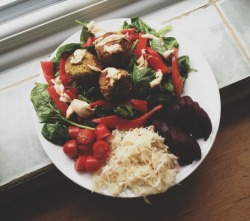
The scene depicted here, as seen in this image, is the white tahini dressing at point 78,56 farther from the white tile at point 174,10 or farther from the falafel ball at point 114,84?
the white tile at point 174,10

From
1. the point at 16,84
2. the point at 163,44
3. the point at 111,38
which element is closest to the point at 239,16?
the point at 163,44

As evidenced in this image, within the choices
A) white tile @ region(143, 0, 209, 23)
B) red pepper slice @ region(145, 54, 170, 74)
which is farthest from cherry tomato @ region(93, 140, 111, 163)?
white tile @ region(143, 0, 209, 23)

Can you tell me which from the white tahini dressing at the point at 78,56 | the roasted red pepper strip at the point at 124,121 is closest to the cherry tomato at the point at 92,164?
the roasted red pepper strip at the point at 124,121

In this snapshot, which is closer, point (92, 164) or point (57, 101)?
point (92, 164)

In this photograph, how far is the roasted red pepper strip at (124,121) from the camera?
48.7 inches

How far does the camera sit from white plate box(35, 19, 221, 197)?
1174mm

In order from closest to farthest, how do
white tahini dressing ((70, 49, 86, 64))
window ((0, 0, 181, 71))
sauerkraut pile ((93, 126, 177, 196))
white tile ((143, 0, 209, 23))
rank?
sauerkraut pile ((93, 126, 177, 196)) → white tahini dressing ((70, 49, 86, 64)) → window ((0, 0, 181, 71)) → white tile ((143, 0, 209, 23))

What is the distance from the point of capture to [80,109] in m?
1.23

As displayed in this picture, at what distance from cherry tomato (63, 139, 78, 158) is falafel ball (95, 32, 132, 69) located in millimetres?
298

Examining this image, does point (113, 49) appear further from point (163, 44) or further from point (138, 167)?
point (138, 167)

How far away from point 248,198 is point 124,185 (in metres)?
0.64

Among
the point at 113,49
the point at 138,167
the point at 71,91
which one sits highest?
the point at 113,49

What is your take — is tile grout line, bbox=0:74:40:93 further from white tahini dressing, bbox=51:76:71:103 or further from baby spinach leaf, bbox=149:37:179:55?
baby spinach leaf, bbox=149:37:179:55

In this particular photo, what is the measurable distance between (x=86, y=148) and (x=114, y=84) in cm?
24
